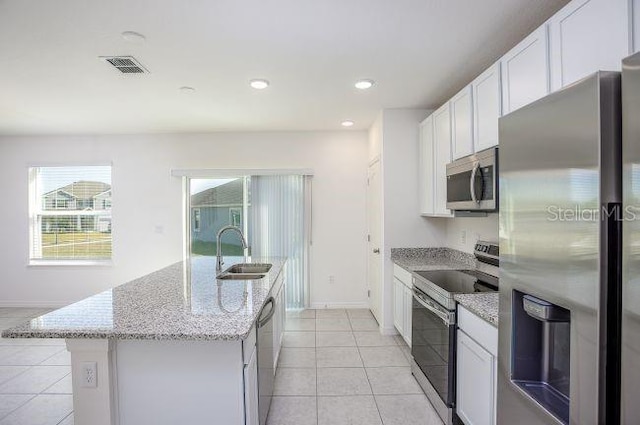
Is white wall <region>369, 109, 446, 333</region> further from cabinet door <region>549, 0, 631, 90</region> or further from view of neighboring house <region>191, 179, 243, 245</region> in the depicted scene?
view of neighboring house <region>191, 179, 243, 245</region>

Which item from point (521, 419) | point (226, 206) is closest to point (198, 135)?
point (226, 206)

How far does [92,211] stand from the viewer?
4754 mm

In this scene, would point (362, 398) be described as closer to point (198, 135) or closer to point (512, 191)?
point (512, 191)

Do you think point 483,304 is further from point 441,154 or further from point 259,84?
point 259,84

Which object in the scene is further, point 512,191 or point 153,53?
point 153,53

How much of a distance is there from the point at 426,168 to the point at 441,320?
1685 millimetres

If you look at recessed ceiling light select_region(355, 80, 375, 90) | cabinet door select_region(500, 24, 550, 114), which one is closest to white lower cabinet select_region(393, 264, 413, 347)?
cabinet door select_region(500, 24, 550, 114)

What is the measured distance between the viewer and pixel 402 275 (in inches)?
124

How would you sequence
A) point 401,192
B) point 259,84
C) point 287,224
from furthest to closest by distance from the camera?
point 287,224 < point 401,192 < point 259,84

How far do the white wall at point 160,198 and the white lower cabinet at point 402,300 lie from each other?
3.87ft

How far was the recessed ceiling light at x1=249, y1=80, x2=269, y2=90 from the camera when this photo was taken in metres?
2.78

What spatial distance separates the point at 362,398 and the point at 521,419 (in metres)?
1.48

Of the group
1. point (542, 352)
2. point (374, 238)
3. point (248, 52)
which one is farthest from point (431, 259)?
point (248, 52)

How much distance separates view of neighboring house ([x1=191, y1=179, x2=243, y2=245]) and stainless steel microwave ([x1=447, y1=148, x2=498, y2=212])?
10.3ft
